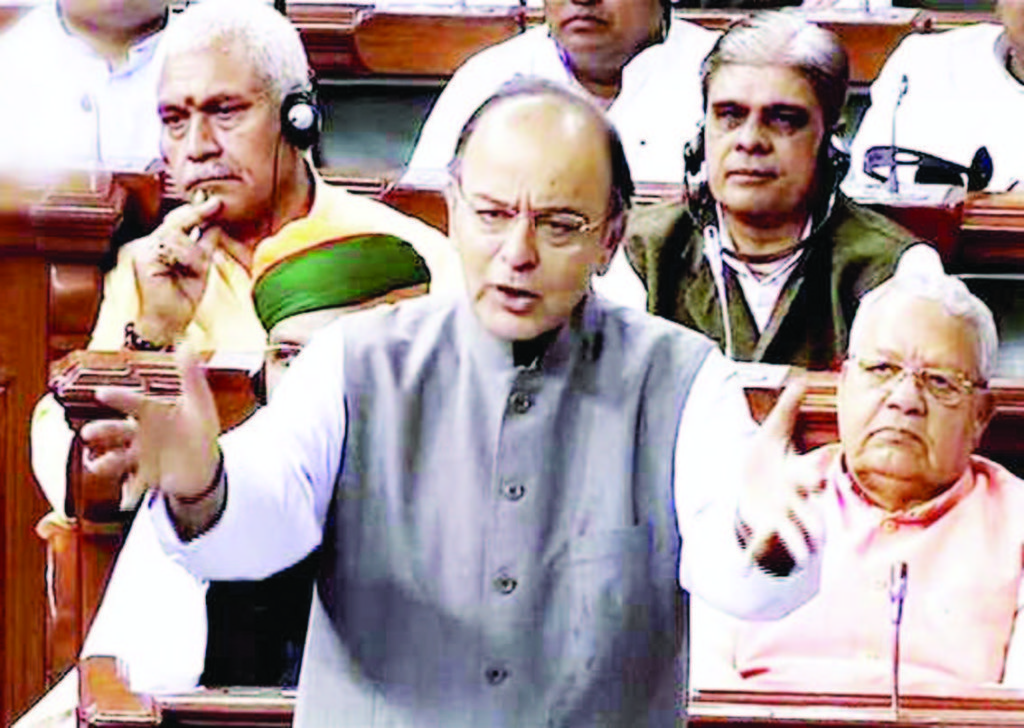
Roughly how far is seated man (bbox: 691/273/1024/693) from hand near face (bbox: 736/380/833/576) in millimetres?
562

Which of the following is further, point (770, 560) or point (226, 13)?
point (226, 13)

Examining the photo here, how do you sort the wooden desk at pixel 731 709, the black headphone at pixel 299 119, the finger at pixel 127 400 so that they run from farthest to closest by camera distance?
the black headphone at pixel 299 119 → the wooden desk at pixel 731 709 → the finger at pixel 127 400

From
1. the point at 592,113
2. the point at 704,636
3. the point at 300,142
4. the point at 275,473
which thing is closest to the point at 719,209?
the point at 300,142

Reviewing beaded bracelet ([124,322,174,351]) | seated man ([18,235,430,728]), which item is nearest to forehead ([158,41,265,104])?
→ beaded bracelet ([124,322,174,351])

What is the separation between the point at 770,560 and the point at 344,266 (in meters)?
0.73

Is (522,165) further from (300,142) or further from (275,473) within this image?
(300,142)

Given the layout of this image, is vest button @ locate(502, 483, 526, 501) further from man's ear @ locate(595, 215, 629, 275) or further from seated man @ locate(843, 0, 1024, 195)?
seated man @ locate(843, 0, 1024, 195)

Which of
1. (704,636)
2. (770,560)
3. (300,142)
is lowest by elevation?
(704,636)

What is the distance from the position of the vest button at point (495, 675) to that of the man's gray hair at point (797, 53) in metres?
1.09

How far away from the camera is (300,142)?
241 centimetres

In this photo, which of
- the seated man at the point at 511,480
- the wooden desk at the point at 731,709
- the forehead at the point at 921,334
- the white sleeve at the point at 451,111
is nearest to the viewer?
the seated man at the point at 511,480

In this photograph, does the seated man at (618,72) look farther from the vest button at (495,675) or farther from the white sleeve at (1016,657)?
the vest button at (495,675)

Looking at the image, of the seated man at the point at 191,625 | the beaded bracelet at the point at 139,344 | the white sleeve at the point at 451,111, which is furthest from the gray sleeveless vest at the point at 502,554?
the white sleeve at the point at 451,111

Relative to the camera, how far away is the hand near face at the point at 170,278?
7.25 ft
